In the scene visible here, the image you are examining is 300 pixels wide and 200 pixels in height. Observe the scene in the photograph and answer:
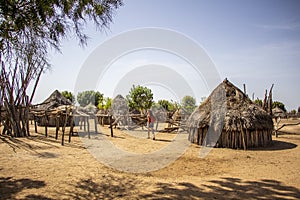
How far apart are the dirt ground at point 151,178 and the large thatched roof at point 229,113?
6.58 feet

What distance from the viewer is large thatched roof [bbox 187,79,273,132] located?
10.8 m

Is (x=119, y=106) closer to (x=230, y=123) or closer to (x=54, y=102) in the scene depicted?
(x=54, y=102)

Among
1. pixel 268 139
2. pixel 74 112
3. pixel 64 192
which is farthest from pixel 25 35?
pixel 268 139

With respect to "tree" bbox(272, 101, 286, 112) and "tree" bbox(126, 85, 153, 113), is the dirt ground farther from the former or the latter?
"tree" bbox(272, 101, 286, 112)

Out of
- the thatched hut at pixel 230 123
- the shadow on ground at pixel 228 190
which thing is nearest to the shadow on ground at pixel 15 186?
the shadow on ground at pixel 228 190

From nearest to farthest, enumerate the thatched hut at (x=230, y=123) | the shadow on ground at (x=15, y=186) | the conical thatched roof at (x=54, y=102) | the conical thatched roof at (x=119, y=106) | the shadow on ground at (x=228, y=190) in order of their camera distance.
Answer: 1. the shadow on ground at (x=15, y=186)
2. the shadow on ground at (x=228, y=190)
3. the thatched hut at (x=230, y=123)
4. the conical thatched roof at (x=54, y=102)
5. the conical thatched roof at (x=119, y=106)

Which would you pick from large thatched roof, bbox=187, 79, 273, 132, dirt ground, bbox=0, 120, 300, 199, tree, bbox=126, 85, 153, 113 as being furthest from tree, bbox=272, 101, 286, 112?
dirt ground, bbox=0, 120, 300, 199

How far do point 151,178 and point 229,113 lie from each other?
21.7 feet

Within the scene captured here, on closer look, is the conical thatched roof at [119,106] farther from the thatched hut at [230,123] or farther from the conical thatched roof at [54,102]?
the thatched hut at [230,123]

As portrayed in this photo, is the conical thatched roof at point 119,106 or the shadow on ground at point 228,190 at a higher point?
the conical thatched roof at point 119,106

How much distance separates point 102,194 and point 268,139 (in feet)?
32.0

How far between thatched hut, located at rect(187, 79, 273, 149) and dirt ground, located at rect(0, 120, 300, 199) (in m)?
1.73

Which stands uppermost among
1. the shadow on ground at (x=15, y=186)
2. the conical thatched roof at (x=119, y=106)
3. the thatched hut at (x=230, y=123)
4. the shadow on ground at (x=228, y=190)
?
the conical thatched roof at (x=119, y=106)

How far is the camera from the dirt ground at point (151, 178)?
494 cm
